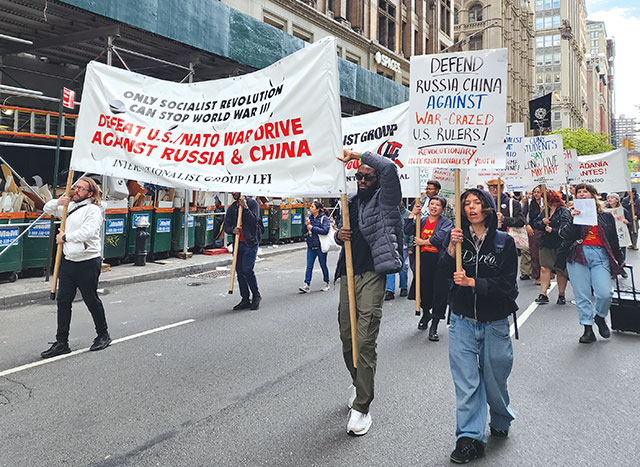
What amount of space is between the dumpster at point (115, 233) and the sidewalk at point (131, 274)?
0.35 meters

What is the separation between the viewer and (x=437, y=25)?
3791 cm

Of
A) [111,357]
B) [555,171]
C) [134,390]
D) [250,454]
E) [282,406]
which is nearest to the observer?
[250,454]

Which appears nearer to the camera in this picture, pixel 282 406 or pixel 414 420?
pixel 414 420

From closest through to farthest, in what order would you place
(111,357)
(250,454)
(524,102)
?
(250,454) → (111,357) → (524,102)

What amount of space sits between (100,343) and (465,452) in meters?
4.26

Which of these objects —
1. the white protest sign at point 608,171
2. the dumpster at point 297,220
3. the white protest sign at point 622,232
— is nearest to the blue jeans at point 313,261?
the white protest sign at point 622,232

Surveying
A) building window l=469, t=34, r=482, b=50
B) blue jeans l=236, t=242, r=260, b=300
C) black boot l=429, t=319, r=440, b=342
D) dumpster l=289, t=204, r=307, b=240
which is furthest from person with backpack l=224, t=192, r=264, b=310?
building window l=469, t=34, r=482, b=50

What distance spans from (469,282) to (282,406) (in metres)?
1.88

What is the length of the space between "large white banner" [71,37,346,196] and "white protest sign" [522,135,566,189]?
19.1 ft

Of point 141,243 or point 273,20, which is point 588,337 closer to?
point 141,243

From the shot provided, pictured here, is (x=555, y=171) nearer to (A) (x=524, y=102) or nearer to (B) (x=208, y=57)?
(B) (x=208, y=57)

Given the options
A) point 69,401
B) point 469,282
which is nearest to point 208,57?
point 69,401

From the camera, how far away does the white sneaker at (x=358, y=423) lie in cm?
359

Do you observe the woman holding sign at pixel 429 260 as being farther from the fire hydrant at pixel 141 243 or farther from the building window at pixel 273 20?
the building window at pixel 273 20
